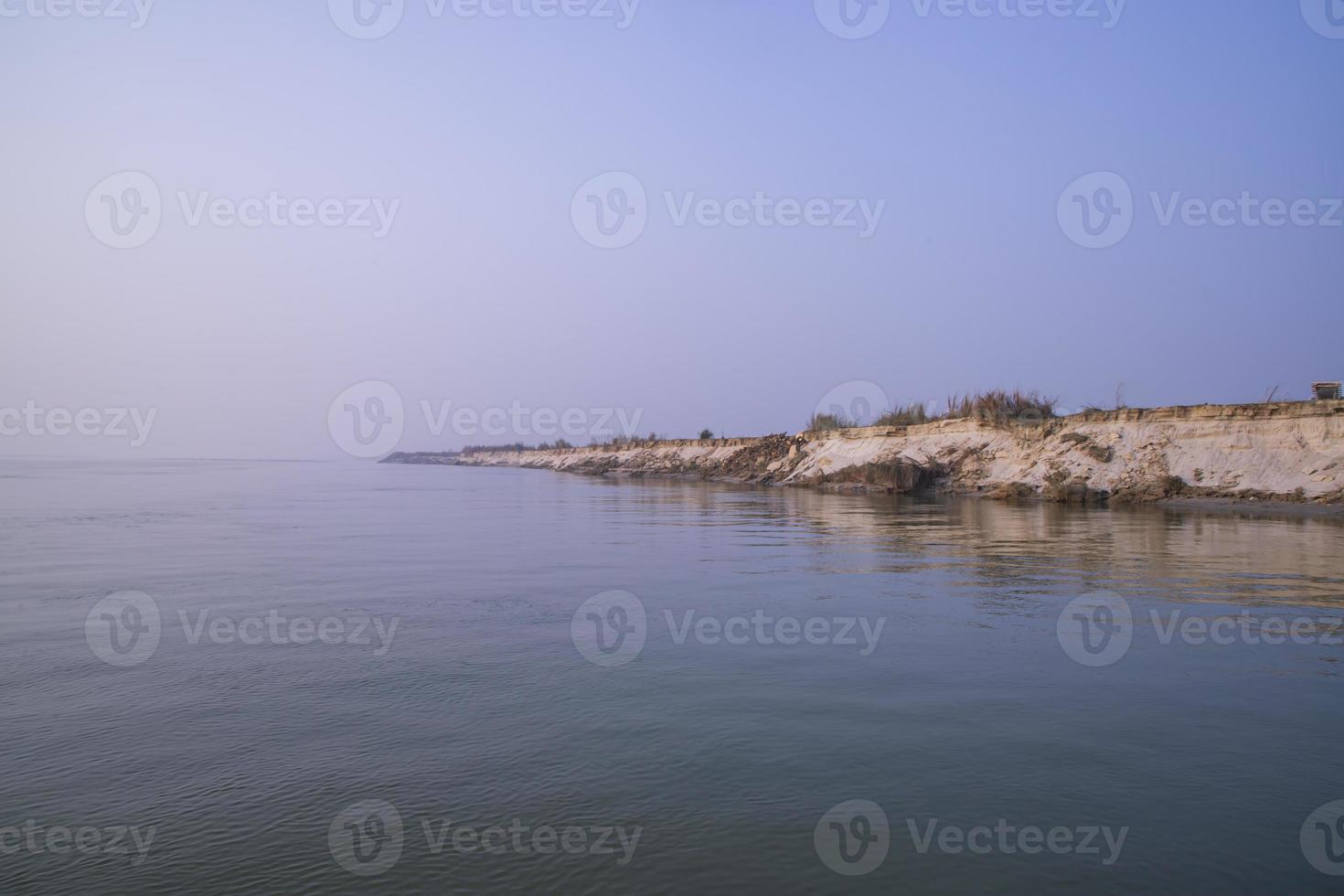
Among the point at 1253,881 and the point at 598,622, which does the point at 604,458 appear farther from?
the point at 1253,881

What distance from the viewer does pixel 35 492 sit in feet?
87.4

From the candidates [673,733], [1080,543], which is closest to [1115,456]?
[1080,543]

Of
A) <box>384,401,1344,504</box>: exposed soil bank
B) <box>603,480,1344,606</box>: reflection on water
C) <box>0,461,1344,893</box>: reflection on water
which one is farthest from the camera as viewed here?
<box>384,401,1344,504</box>: exposed soil bank

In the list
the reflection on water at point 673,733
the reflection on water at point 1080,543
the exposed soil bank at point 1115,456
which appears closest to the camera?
the reflection on water at point 673,733

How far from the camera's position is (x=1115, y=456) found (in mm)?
25500

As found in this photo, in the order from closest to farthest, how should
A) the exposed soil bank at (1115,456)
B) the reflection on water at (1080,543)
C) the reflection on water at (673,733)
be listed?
the reflection on water at (673,733) < the reflection on water at (1080,543) < the exposed soil bank at (1115,456)

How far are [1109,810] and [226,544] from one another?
13027mm

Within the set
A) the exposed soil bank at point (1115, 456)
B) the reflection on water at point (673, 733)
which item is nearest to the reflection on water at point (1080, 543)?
the reflection on water at point (673, 733)

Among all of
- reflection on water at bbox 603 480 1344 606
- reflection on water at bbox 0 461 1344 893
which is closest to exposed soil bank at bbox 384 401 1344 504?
reflection on water at bbox 603 480 1344 606

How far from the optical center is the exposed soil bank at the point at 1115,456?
21141mm

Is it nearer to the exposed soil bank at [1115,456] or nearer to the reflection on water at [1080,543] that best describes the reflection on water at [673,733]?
the reflection on water at [1080,543]

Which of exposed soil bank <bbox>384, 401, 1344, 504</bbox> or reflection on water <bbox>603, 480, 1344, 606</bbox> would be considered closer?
reflection on water <bbox>603, 480, 1344, 606</bbox>

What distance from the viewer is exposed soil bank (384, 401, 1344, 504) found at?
21141mm

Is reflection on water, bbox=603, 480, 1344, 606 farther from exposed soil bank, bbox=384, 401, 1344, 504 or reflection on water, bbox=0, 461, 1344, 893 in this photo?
exposed soil bank, bbox=384, 401, 1344, 504
